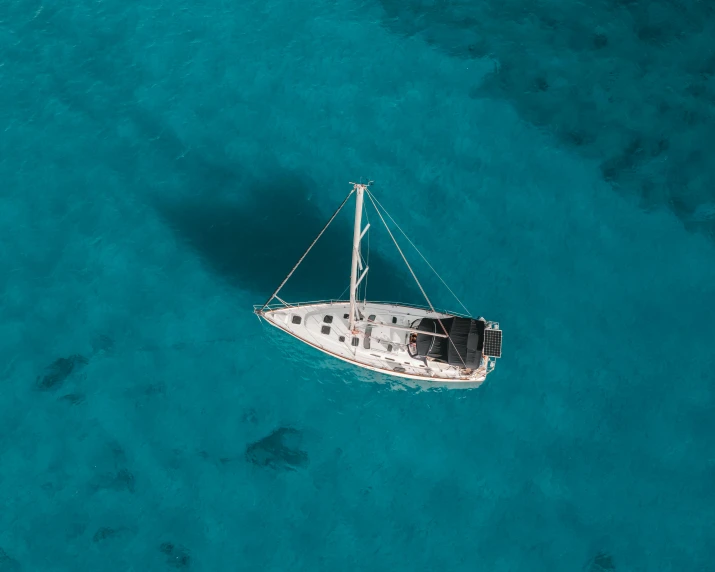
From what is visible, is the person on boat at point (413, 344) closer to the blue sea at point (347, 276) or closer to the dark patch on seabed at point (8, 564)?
the blue sea at point (347, 276)

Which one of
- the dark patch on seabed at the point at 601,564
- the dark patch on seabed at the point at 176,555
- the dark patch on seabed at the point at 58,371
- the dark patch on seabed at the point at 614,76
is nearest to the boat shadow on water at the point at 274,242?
the dark patch on seabed at the point at 58,371

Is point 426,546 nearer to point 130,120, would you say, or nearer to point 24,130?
point 130,120

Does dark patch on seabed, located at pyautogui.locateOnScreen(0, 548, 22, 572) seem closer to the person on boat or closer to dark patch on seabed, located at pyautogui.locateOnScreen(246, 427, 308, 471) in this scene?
dark patch on seabed, located at pyautogui.locateOnScreen(246, 427, 308, 471)

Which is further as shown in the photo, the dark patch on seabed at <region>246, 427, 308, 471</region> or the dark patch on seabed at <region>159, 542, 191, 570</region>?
the dark patch on seabed at <region>246, 427, 308, 471</region>

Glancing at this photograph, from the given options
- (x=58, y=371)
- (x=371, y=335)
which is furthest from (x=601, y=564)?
(x=58, y=371)

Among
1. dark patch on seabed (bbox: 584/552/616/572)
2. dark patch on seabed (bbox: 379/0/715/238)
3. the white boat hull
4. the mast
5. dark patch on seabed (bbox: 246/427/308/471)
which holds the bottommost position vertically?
dark patch on seabed (bbox: 584/552/616/572)

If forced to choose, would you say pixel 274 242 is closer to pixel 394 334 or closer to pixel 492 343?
pixel 394 334

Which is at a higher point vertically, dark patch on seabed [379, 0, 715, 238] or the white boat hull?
dark patch on seabed [379, 0, 715, 238]

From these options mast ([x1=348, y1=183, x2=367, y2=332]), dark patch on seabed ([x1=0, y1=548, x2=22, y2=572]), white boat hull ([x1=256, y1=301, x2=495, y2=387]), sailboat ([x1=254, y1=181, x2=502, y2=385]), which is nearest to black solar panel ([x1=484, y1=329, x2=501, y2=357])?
sailboat ([x1=254, y1=181, x2=502, y2=385])
